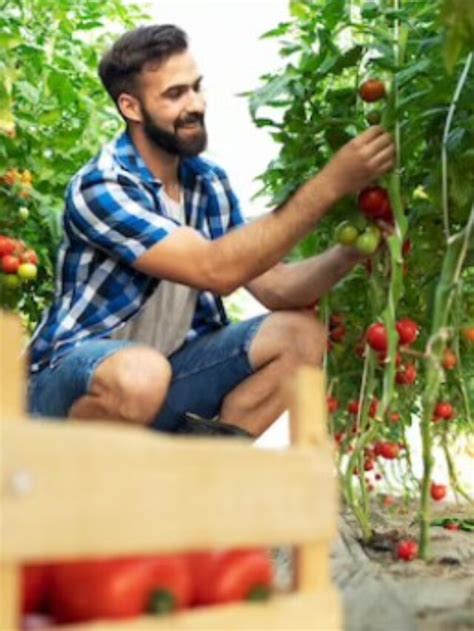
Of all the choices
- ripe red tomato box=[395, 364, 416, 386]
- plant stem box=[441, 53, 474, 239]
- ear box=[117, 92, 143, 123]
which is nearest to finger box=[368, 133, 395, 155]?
plant stem box=[441, 53, 474, 239]

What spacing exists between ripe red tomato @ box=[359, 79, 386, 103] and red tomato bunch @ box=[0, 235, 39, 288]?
4.01 feet

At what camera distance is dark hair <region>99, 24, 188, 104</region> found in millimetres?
3168

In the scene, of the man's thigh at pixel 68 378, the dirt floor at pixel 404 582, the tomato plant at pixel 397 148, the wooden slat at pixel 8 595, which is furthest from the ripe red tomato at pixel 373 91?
the wooden slat at pixel 8 595

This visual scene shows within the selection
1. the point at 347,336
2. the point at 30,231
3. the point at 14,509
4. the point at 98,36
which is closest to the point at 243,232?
the point at 347,336

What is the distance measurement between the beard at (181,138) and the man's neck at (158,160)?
0.03 m

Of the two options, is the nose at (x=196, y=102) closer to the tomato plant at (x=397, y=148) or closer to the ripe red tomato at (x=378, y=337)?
the tomato plant at (x=397, y=148)

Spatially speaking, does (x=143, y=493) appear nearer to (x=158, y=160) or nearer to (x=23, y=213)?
(x=158, y=160)

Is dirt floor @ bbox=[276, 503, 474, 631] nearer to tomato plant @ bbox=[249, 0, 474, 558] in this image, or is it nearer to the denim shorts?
tomato plant @ bbox=[249, 0, 474, 558]

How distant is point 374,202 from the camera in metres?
2.56

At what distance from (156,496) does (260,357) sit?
187 centimetres

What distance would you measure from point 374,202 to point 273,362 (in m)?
0.60

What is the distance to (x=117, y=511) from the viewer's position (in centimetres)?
108

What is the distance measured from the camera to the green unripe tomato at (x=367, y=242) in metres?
2.52

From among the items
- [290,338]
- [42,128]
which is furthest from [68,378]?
[42,128]
